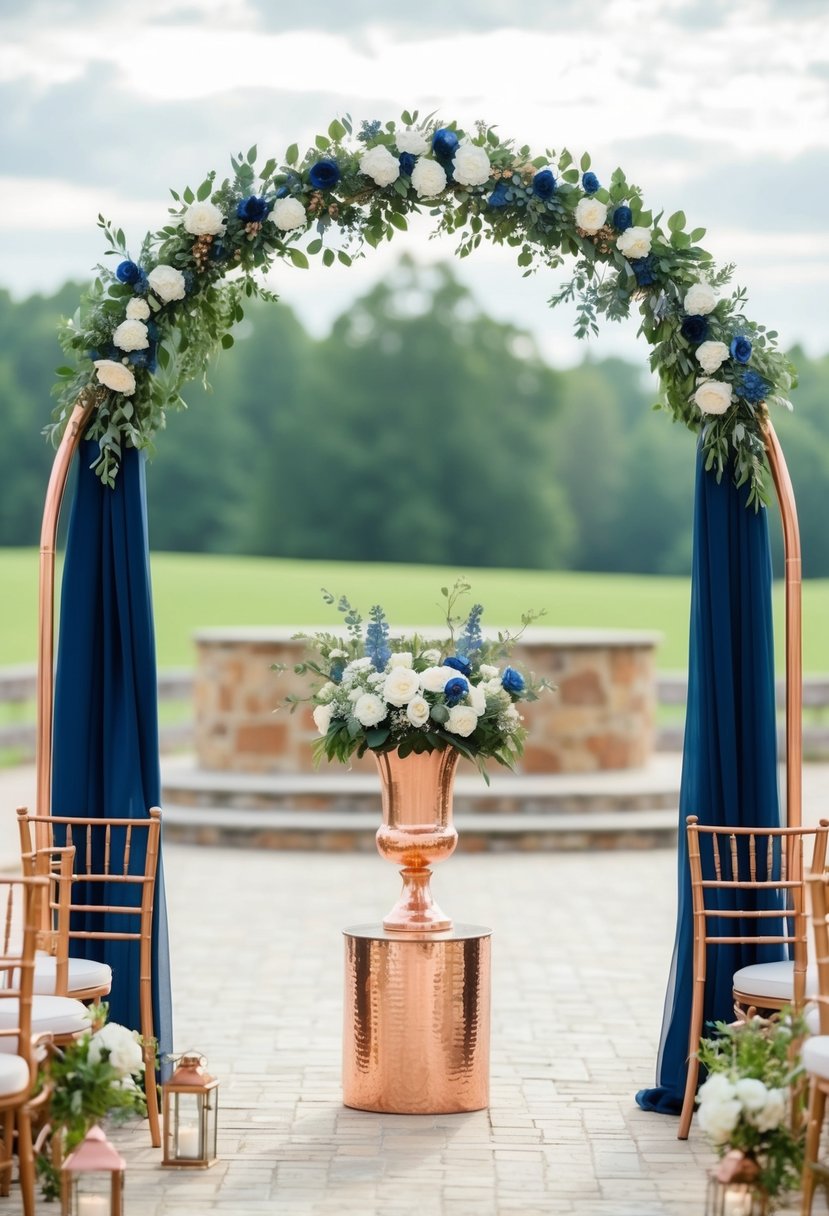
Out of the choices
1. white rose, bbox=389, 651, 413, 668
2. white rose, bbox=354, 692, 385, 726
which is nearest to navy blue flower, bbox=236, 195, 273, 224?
white rose, bbox=389, 651, 413, 668

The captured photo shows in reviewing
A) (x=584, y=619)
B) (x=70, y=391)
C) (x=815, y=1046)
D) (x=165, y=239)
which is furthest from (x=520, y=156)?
(x=584, y=619)

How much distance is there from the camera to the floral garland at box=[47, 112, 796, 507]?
5652 millimetres

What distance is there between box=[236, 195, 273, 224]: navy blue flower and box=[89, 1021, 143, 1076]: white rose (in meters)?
2.78

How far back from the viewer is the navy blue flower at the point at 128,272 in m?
5.70

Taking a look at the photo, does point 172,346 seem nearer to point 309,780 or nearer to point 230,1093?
point 230,1093

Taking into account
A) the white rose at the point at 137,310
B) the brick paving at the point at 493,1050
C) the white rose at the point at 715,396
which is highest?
the white rose at the point at 137,310

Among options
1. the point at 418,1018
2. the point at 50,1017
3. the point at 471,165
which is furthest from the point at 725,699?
the point at 50,1017

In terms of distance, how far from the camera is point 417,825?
566cm

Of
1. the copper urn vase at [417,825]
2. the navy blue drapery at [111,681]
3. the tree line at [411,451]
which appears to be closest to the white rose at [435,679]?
the copper urn vase at [417,825]

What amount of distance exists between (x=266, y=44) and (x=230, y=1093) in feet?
67.2

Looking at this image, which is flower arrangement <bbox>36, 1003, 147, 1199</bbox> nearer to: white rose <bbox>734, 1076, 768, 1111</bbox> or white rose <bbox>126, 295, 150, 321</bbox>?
white rose <bbox>734, 1076, 768, 1111</bbox>

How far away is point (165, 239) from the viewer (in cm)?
579

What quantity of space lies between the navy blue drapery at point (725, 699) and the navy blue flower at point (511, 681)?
60cm

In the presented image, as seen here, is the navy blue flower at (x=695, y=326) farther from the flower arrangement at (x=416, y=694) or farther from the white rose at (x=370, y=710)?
the white rose at (x=370, y=710)
